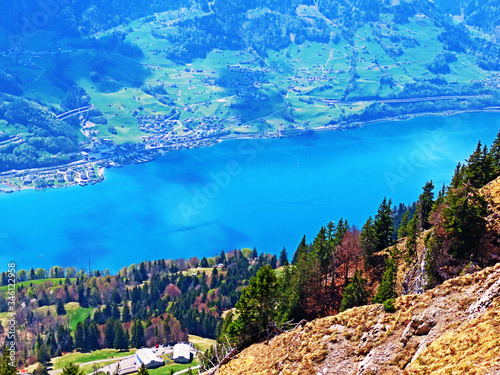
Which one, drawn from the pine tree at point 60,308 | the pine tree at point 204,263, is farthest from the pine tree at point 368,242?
the pine tree at point 60,308

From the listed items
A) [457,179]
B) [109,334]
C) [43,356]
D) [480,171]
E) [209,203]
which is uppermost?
[209,203]

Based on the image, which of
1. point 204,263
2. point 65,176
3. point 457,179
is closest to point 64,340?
point 204,263

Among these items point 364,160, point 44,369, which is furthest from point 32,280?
point 364,160

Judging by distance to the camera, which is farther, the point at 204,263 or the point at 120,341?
the point at 204,263

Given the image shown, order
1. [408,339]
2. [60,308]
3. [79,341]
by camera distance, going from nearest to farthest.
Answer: [408,339], [79,341], [60,308]

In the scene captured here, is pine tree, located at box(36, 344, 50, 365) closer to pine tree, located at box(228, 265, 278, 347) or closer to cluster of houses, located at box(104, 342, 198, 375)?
cluster of houses, located at box(104, 342, 198, 375)

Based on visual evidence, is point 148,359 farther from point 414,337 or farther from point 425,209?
point 414,337

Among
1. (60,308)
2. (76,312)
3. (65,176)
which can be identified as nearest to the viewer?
(60,308)

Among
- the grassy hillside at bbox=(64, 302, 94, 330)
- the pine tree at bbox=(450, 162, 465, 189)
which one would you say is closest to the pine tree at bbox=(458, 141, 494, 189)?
the pine tree at bbox=(450, 162, 465, 189)
